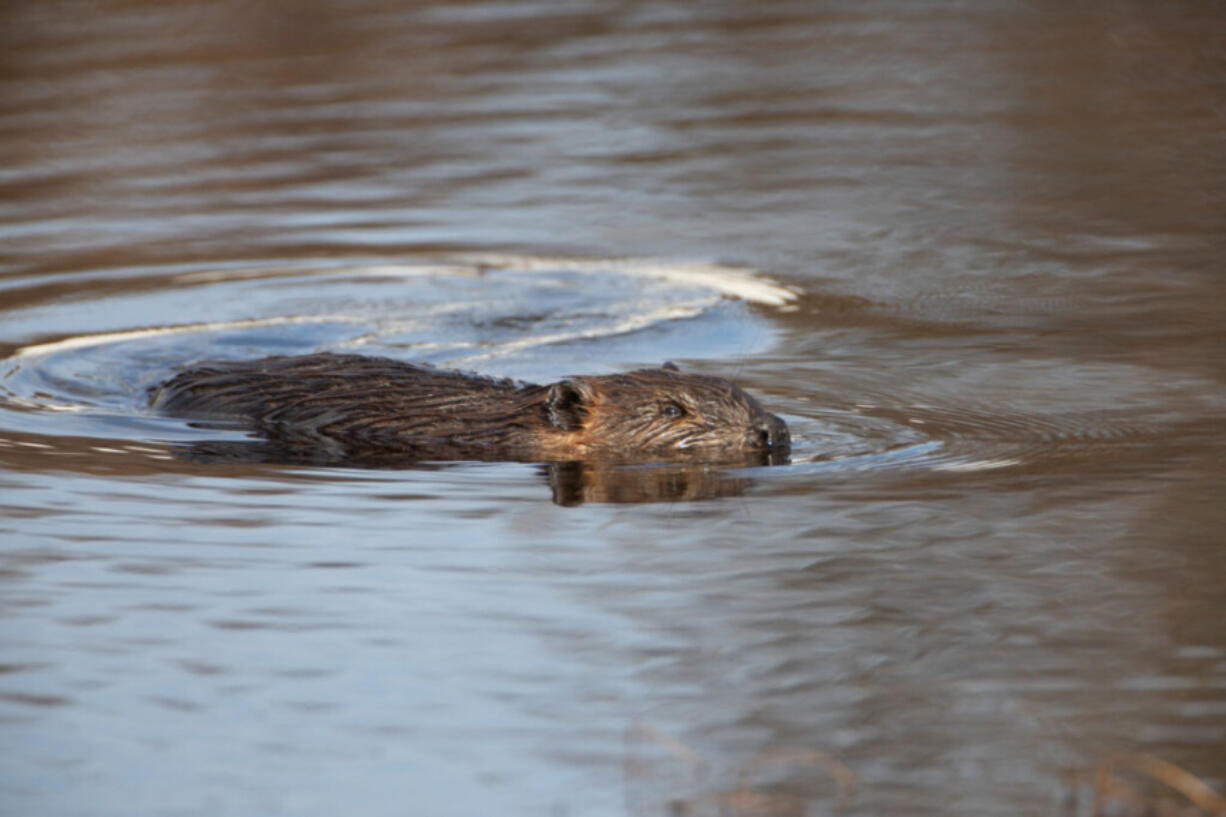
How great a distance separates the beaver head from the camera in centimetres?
628

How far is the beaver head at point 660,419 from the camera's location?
247 inches

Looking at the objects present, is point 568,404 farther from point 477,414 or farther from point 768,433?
point 768,433

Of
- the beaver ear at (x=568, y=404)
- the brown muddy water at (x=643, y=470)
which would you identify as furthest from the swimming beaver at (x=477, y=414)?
the brown muddy water at (x=643, y=470)

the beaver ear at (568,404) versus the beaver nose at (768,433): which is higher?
the beaver ear at (568,404)

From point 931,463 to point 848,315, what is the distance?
2.44m

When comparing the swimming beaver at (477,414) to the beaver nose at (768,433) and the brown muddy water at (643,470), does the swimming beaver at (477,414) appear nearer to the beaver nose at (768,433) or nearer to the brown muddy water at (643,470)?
the beaver nose at (768,433)

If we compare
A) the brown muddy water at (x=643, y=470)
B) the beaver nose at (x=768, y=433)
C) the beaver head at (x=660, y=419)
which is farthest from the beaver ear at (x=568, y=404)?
the beaver nose at (x=768, y=433)

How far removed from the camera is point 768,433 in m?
6.25

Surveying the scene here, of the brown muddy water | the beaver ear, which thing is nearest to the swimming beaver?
the beaver ear

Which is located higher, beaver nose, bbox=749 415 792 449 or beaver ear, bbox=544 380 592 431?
beaver ear, bbox=544 380 592 431

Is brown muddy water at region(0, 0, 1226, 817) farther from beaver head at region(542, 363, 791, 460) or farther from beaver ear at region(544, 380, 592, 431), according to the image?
beaver ear at region(544, 380, 592, 431)

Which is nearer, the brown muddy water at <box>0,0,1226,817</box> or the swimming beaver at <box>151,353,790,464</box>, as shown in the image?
the brown muddy water at <box>0,0,1226,817</box>

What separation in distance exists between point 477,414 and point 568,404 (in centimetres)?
40

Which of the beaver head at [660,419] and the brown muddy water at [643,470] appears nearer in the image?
the brown muddy water at [643,470]
